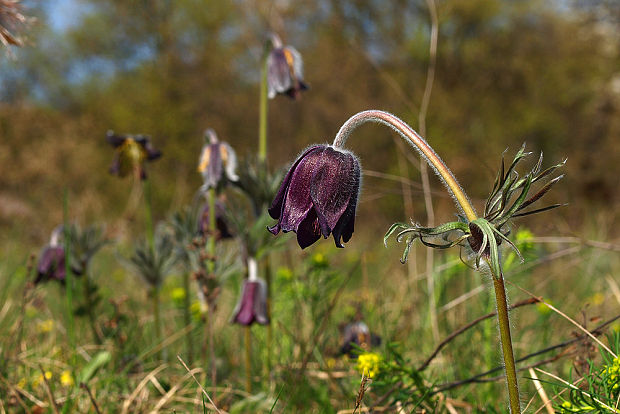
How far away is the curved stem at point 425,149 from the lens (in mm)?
978

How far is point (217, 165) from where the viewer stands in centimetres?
205

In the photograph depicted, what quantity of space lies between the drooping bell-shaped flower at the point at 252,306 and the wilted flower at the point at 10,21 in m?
0.97

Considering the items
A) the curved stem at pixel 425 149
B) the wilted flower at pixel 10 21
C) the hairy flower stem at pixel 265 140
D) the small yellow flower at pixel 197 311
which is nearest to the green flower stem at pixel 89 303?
the small yellow flower at pixel 197 311

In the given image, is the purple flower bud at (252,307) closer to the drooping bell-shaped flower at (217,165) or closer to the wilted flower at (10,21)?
the drooping bell-shaped flower at (217,165)

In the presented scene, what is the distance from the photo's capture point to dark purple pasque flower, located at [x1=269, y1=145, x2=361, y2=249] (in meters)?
1.07

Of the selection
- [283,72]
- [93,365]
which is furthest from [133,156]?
[93,365]

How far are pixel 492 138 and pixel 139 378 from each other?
37.3 ft

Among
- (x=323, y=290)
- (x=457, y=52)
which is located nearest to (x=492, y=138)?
(x=457, y=52)

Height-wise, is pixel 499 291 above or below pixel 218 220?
below

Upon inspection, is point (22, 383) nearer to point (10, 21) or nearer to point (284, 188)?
point (10, 21)

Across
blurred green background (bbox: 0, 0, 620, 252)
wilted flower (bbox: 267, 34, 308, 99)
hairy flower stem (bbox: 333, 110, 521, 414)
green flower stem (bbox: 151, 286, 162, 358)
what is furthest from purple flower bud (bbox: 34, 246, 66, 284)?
blurred green background (bbox: 0, 0, 620, 252)

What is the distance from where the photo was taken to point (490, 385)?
5.76 feet

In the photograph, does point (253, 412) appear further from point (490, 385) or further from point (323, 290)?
point (323, 290)

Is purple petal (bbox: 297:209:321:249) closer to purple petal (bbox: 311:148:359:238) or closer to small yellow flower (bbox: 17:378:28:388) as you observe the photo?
purple petal (bbox: 311:148:359:238)
